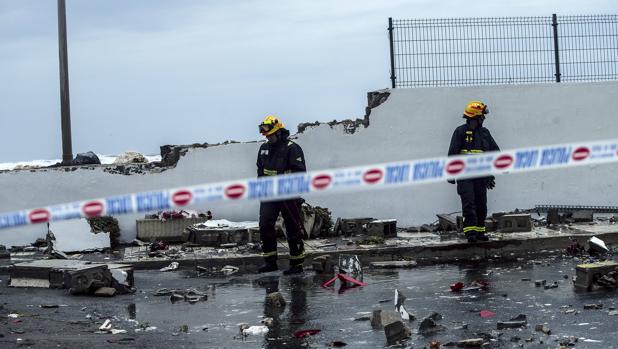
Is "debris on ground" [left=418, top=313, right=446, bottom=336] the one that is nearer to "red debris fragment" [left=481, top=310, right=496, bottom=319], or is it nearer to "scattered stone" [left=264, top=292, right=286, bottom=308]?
"red debris fragment" [left=481, top=310, right=496, bottom=319]

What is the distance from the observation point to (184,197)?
12383 millimetres

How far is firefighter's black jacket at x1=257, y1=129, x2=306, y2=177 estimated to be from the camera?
11.9 metres

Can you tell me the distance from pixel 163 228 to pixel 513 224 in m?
5.15

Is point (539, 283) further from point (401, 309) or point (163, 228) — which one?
point (163, 228)

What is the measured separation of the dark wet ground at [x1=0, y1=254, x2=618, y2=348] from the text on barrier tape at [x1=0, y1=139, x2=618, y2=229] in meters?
1.01

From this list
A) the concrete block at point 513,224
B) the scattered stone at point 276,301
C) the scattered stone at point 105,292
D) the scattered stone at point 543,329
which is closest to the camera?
the scattered stone at point 543,329

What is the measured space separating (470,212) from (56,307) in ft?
18.6

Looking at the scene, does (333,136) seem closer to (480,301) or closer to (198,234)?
(198,234)

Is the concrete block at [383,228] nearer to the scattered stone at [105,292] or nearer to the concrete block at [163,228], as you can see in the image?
the concrete block at [163,228]

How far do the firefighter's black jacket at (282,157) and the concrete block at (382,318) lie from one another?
3.65m

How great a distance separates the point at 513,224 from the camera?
14.4m

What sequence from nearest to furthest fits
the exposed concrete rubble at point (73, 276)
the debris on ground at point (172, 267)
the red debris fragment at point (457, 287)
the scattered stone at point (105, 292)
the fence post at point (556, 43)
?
the red debris fragment at point (457, 287) < the scattered stone at point (105, 292) < the exposed concrete rubble at point (73, 276) < the debris on ground at point (172, 267) < the fence post at point (556, 43)

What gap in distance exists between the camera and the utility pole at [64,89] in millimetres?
16734

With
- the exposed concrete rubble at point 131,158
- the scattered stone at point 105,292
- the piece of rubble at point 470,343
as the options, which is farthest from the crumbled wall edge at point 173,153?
the piece of rubble at point 470,343
